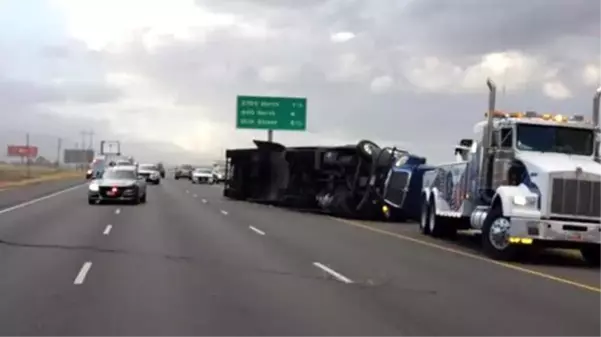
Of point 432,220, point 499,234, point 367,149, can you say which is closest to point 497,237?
point 499,234

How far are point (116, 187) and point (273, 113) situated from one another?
1909 cm

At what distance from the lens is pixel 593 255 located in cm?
1933

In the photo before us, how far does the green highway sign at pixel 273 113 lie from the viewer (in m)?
55.0

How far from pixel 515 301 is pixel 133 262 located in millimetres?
6854

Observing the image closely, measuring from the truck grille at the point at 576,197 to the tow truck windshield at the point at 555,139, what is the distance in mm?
→ 1900

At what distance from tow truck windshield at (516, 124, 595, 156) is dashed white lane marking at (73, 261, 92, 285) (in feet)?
32.6

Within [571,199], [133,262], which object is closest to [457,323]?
[133,262]

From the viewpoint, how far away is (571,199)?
17.9 meters

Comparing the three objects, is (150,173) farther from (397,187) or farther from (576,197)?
(576,197)

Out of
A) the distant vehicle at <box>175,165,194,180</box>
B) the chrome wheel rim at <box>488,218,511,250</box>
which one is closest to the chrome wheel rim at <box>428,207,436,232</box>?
the chrome wheel rim at <box>488,218,511,250</box>

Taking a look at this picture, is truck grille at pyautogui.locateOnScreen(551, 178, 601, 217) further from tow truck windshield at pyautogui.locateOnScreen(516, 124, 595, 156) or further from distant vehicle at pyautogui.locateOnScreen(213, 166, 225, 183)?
distant vehicle at pyautogui.locateOnScreen(213, 166, 225, 183)

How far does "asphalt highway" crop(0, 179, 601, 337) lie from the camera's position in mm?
9547

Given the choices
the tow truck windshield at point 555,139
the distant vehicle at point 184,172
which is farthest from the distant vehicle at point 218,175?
the tow truck windshield at point 555,139

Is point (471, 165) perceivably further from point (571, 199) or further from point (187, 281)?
point (187, 281)
